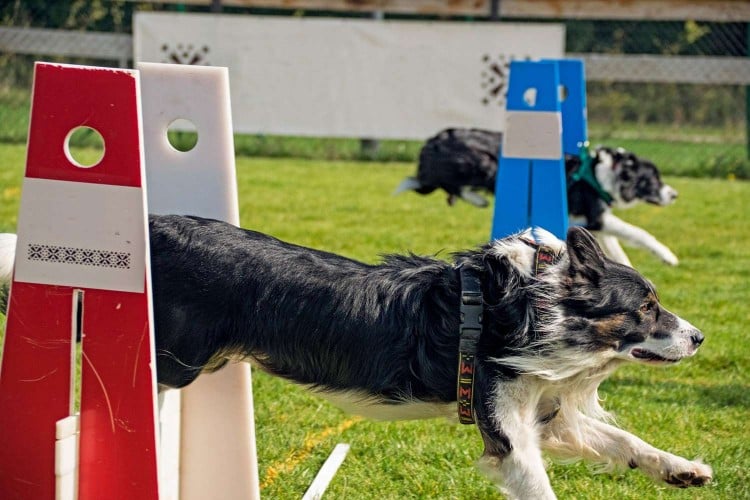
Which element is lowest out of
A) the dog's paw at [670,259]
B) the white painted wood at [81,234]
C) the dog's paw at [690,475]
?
the dog's paw at [690,475]

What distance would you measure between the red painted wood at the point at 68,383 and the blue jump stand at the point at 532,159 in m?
2.49

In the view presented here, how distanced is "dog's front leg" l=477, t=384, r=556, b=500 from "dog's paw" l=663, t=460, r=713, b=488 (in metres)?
0.49

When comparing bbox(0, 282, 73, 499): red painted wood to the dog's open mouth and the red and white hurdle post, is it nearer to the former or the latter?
the red and white hurdle post

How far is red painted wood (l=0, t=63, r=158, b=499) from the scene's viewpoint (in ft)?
8.91

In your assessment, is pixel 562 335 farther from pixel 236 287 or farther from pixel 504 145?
pixel 504 145

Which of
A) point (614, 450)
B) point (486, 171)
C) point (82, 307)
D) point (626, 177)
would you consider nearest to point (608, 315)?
point (614, 450)

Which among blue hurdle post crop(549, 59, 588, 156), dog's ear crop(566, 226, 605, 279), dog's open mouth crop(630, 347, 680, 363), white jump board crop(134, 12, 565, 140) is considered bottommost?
dog's open mouth crop(630, 347, 680, 363)

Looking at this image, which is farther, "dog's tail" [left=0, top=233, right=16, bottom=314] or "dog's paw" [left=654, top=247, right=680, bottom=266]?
"dog's paw" [left=654, top=247, right=680, bottom=266]

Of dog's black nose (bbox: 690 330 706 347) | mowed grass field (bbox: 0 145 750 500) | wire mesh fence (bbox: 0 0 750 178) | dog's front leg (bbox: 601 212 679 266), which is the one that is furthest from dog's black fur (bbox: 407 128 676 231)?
dog's black nose (bbox: 690 330 706 347)

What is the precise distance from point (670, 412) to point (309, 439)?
164 cm

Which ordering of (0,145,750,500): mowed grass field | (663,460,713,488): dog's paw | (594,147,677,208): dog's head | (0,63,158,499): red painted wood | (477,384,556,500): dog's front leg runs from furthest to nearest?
1. (594,147,677,208): dog's head
2. (0,145,750,500): mowed grass field
3. (663,460,713,488): dog's paw
4. (477,384,556,500): dog's front leg
5. (0,63,158,499): red painted wood

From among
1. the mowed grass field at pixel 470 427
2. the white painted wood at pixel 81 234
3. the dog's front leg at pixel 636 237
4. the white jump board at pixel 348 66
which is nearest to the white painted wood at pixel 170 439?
the mowed grass field at pixel 470 427

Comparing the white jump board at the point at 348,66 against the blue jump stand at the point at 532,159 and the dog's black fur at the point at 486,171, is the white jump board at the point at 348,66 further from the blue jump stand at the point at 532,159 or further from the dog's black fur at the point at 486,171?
the blue jump stand at the point at 532,159

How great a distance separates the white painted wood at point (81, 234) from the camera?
2668mm
